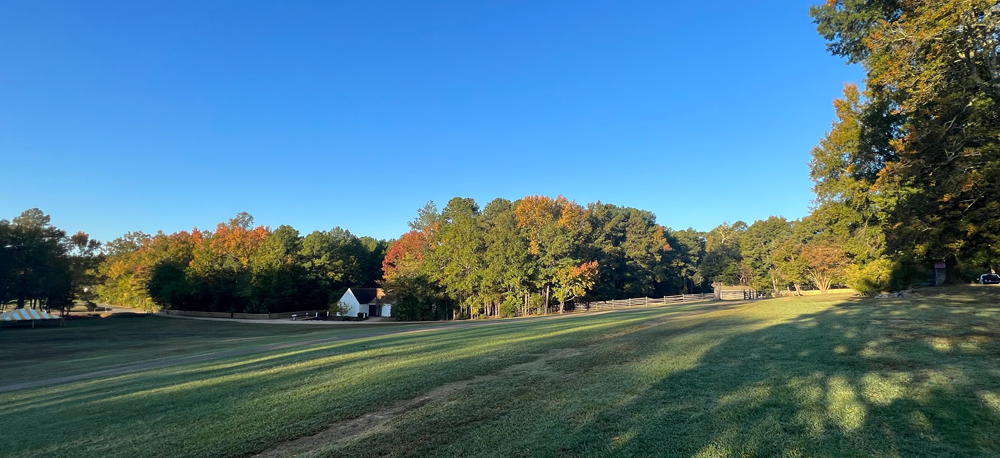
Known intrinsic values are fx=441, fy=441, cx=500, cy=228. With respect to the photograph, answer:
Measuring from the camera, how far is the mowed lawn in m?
4.41

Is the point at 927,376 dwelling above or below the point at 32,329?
above

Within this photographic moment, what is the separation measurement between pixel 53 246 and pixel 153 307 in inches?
1094

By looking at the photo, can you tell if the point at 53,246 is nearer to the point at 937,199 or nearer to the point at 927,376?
the point at 927,376

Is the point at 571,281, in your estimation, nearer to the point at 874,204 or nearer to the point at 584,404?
the point at 874,204

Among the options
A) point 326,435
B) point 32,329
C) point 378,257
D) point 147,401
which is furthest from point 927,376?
point 378,257

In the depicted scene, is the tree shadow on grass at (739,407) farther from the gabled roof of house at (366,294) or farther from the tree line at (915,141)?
the gabled roof of house at (366,294)

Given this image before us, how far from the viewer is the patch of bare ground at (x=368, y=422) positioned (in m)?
4.92

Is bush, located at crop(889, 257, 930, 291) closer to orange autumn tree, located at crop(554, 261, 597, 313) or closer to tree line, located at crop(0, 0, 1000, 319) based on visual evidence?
tree line, located at crop(0, 0, 1000, 319)

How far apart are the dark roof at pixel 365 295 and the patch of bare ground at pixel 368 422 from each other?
56.1 m

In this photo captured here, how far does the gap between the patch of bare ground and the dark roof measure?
56060 millimetres

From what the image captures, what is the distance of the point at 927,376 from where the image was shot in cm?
597

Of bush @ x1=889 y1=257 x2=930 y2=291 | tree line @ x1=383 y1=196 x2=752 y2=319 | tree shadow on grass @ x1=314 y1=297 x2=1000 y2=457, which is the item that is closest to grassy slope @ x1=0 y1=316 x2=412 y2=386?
tree line @ x1=383 y1=196 x2=752 y2=319

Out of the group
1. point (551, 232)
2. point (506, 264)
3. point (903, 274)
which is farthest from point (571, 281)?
point (903, 274)

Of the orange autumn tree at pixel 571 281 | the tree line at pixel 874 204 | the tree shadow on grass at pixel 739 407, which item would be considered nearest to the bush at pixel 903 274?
the tree line at pixel 874 204
